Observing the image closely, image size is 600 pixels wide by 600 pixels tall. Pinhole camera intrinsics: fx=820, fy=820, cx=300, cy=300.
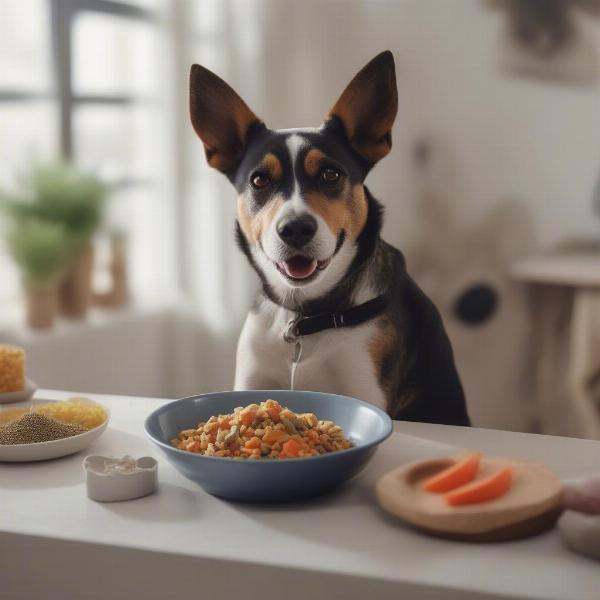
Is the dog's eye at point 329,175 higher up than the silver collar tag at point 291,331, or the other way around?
the dog's eye at point 329,175

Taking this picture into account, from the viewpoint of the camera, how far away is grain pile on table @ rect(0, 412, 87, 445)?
112cm

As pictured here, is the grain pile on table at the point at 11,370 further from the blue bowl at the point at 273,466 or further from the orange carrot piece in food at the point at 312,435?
the orange carrot piece in food at the point at 312,435

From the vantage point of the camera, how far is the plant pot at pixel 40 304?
275 cm

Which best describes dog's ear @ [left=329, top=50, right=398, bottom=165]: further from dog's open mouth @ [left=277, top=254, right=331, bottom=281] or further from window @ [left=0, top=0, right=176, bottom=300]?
window @ [left=0, top=0, right=176, bottom=300]

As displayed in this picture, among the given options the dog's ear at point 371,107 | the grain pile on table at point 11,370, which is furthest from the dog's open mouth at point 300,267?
the grain pile on table at point 11,370

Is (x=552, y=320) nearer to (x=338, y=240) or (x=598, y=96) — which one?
(x=598, y=96)

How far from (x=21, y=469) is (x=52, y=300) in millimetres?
1778

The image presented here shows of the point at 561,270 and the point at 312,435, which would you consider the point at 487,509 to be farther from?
the point at 561,270

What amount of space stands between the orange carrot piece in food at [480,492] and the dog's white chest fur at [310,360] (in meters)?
0.54

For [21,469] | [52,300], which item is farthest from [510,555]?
[52,300]

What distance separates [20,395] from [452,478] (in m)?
0.82

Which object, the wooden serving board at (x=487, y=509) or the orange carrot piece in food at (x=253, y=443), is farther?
the orange carrot piece in food at (x=253, y=443)

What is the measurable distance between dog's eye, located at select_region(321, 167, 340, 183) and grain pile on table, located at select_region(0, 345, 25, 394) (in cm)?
61

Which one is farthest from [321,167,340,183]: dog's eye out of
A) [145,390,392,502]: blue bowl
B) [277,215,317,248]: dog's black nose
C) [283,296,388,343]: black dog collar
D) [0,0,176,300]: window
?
[0,0,176,300]: window
